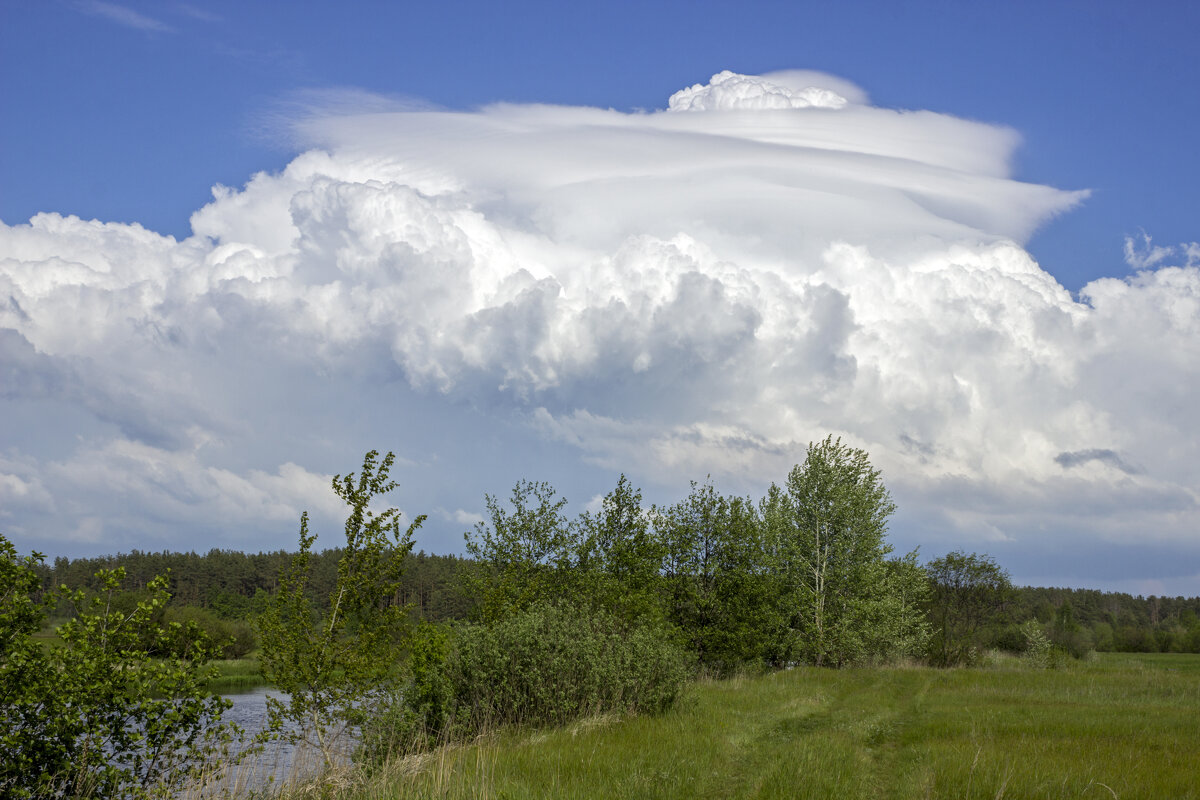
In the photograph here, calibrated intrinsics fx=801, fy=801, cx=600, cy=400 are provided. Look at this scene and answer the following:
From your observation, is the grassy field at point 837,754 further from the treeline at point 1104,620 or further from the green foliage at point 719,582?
the treeline at point 1104,620

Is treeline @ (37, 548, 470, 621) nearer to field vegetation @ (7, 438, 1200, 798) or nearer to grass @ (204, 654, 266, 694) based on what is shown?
grass @ (204, 654, 266, 694)

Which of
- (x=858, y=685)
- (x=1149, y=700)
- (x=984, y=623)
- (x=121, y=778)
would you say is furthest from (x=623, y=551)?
(x=984, y=623)

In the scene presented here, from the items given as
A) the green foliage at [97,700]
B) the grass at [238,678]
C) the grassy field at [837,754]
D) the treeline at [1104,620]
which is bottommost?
the grass at [238,678]

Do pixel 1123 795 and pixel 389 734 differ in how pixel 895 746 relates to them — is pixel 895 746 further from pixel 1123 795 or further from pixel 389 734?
pixel 389 734

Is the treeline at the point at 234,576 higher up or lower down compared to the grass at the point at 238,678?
higher up

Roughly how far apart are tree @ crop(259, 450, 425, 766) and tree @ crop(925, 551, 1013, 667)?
5100 cm

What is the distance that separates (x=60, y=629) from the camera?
36.7 ft

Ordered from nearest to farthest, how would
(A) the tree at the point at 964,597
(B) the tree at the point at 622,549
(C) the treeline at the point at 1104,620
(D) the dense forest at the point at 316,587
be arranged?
(B) the tree at the point at 622,549 → (A) the tree at the point at 964,597 → (C) the treeline at the point at 1104,620 → (D) the dense forest at the point at 316,587

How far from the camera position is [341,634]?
1419cm

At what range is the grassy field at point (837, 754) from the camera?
1135cm

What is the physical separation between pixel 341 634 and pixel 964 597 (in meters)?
56.0

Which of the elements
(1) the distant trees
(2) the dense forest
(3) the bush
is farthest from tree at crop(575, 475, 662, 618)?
(2) the dense forest

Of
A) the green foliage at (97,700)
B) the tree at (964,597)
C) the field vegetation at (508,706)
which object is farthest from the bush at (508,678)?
the tree at (964,597)

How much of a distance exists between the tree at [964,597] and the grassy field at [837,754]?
34847mm
